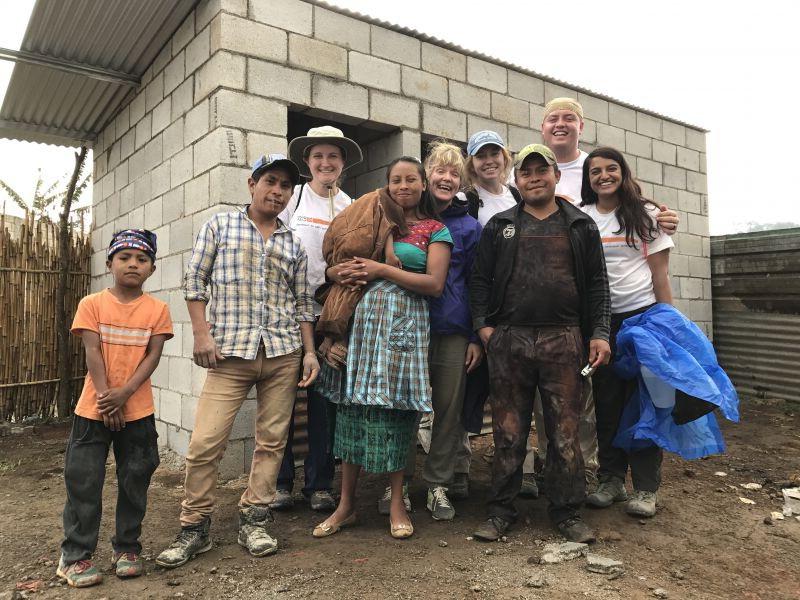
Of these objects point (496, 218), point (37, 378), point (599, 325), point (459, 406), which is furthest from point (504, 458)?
point (37, 378)

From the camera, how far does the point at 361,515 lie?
3271 millimetres

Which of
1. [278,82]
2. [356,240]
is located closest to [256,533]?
[356,240]

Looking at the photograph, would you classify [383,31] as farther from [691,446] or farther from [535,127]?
[691,446]

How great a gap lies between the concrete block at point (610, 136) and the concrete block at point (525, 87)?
0.95 meters

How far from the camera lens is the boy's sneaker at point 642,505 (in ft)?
10.3

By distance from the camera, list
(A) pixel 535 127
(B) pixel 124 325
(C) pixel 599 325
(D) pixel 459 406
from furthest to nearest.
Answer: (A) pixel 535 127 < (D) pixel 459 406 < (C) pixel 599 325 < (B) pixel 124 325

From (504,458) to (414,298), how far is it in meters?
0.97

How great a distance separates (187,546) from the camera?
2.65 meters

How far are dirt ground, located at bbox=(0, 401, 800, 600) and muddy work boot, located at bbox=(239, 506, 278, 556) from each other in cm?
4

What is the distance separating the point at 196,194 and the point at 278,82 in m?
1.09

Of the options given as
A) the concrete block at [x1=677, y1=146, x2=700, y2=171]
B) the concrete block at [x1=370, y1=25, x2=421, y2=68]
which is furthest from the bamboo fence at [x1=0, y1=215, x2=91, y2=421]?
the concrete block at [x1=677, y1=146, x2=700, y2=171]

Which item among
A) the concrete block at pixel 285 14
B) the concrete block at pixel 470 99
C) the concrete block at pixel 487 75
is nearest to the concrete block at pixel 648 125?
the concrete block at pixel 487 75

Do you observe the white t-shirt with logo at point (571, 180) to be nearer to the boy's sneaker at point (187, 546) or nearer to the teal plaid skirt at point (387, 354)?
the teal plaid skirt at point (387, 354)

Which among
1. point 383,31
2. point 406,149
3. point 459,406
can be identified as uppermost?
point 383,31
